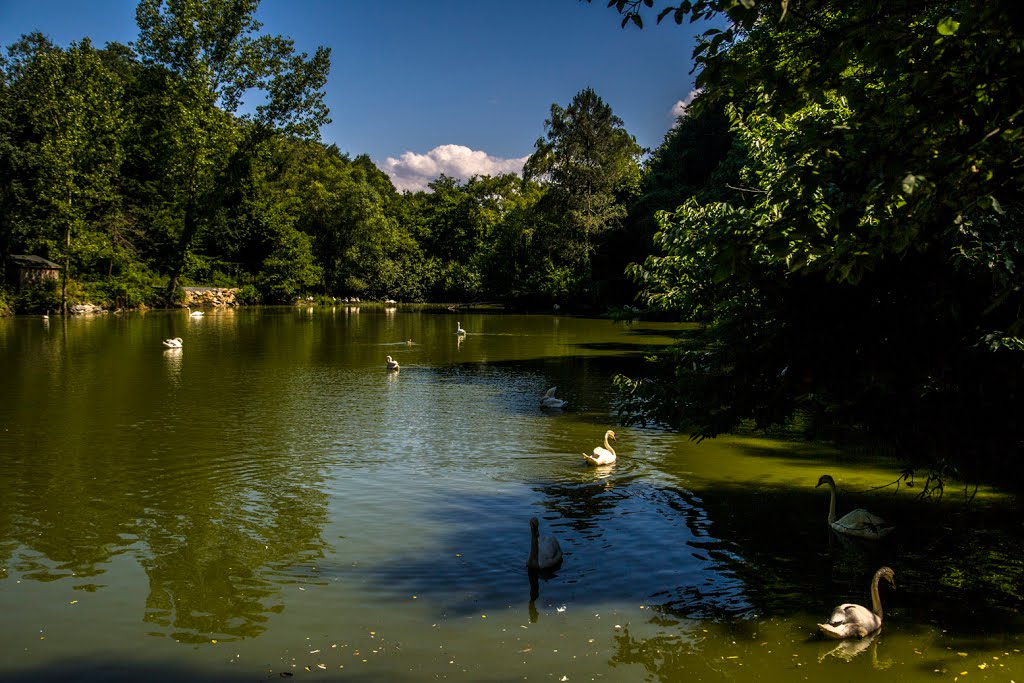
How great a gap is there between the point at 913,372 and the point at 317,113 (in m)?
64.1

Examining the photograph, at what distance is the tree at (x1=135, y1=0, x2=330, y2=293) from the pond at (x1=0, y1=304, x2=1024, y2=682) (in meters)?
45.4

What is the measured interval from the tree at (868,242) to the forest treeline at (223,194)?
50.2 metres

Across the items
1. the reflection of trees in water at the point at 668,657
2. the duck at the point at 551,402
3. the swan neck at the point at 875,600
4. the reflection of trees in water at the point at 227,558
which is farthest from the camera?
the duck at the point at 551,402

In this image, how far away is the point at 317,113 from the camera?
217 feet

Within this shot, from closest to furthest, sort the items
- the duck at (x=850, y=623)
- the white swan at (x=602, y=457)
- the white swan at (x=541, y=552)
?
the duck at (x=850, y=623), the white swan at (x=541, y=552), the white swan at (x=602, y=457)

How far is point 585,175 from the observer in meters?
68.2

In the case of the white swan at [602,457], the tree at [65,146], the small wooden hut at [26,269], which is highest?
the tree at [65,146]

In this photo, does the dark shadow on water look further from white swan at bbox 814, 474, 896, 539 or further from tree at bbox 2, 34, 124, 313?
tree at bbox 2, 34, 124, 313

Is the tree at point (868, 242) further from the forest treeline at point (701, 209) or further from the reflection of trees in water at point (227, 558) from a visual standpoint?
the reflection of trees in water at point (227, 558)

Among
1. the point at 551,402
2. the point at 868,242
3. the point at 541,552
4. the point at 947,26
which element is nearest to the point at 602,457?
the point at 541,552

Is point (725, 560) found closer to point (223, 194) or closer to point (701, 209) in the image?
point (701, 209)

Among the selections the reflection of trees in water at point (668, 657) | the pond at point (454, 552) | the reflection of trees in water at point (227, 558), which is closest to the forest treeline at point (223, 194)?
the pond at point (454, 552)

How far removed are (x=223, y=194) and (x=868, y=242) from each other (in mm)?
64727

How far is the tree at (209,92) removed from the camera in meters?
→ 59.5
